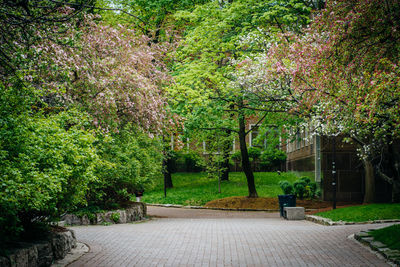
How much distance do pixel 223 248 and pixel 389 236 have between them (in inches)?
149

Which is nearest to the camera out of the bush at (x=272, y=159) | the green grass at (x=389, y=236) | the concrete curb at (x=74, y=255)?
the concrete curb at (x=74, y=255)

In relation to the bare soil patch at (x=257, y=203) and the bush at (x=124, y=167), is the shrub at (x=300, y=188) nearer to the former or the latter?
the bare soil patch at (x=257, y=203)

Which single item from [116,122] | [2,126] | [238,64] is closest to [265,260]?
[2,126]

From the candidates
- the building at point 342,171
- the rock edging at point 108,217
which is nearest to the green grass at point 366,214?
the building at point 342,171

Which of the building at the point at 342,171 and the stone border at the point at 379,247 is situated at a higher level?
the building at the point at 342,171

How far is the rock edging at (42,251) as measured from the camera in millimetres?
7062

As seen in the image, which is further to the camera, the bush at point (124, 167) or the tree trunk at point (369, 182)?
the tree trunk at point (369, 182)

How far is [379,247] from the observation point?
10000 millimetres

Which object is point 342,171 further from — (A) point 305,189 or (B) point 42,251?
(B) point 42,251

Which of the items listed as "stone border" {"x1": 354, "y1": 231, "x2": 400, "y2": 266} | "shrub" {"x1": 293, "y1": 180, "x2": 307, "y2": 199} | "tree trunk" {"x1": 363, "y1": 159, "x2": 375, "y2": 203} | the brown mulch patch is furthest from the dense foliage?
"tree trunk" {"x1": 363, "y1": 159, "x2": 375, "y2": 203}

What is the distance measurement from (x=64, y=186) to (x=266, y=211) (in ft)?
58.9

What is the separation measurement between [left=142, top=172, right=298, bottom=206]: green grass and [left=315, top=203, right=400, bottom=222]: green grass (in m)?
11.2

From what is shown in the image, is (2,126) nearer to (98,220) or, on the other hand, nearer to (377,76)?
(377,76)

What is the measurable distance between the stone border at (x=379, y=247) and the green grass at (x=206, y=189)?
18.3m
